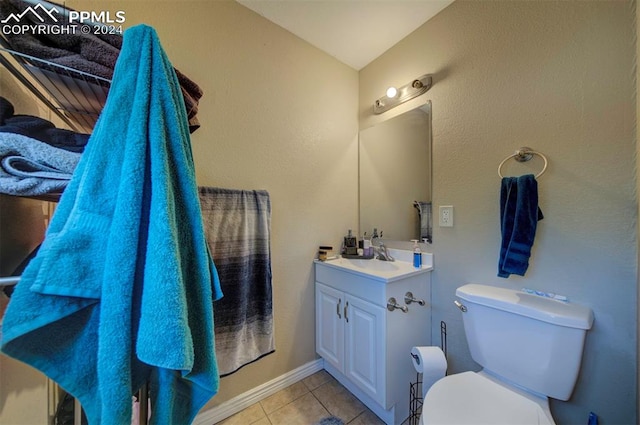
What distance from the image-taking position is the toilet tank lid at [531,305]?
78 cm

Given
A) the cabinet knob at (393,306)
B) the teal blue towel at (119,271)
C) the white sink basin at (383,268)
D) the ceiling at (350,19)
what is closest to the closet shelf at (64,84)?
the teal blue towel at (119,271)

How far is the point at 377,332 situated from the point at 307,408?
0.65 meters

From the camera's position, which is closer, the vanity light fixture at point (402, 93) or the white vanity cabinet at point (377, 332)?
the white vanity cabinet at point (377, 332)

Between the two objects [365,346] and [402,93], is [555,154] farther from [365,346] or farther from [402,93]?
[365,346]

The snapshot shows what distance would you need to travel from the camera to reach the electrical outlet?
1255 mm

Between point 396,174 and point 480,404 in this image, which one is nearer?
Answer: point 480,404

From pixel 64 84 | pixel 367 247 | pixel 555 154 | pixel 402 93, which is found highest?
pixel 402 93

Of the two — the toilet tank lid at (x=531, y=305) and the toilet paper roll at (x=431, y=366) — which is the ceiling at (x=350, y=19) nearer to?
the toilet tank lid at (x=531, y=305)

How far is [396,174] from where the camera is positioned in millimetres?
1576

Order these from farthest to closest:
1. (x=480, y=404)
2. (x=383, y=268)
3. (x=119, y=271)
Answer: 1. (x=383, y=268)
2. (x=480, y=404)
3. (x=119, y=271)

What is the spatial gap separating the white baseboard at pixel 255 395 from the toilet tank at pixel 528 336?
1.04m

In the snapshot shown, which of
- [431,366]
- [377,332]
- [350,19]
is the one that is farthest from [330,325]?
[350,19]

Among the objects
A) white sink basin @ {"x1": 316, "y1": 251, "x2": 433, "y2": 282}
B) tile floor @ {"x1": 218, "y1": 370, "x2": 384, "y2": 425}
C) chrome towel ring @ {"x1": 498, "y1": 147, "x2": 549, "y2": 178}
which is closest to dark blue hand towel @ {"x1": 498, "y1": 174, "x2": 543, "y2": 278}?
chrome towel ring @ {"x1": 498, "y1": 147, "x2": 549, "y2": 178}

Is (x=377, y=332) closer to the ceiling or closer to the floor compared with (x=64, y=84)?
closer to the floor
